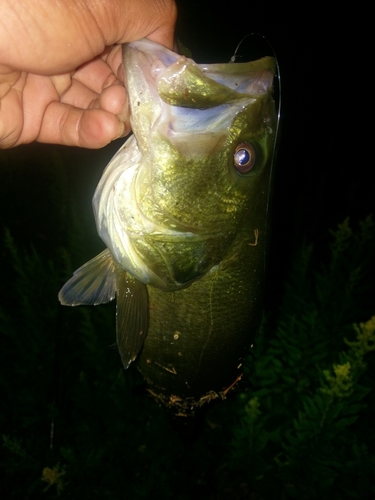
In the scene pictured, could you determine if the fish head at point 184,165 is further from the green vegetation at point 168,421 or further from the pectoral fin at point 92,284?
the green vegetation at point 168,421

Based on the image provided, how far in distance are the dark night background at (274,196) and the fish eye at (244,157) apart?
5.94ft

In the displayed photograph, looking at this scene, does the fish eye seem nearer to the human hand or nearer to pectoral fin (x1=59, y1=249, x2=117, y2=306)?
the human hand

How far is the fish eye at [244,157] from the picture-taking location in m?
1.31

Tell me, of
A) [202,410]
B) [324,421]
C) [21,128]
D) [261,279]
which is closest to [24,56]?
[21,128]

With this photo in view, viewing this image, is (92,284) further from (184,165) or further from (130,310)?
(184,165)

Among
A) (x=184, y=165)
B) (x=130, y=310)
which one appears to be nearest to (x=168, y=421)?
(x=130, y=310)

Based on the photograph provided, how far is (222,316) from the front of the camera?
1.69 metres

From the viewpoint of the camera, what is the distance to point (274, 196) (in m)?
4.39

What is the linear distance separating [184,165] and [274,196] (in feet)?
10.7

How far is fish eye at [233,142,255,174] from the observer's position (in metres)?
1.31

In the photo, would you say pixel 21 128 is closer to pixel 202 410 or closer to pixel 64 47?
pixel 64 47

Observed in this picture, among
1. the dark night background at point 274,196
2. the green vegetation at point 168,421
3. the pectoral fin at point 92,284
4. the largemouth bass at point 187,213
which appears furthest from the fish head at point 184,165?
the dark night background at point 274,196

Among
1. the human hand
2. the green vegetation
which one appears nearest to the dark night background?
the green vegetation

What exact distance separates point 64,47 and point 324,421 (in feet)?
7.12
